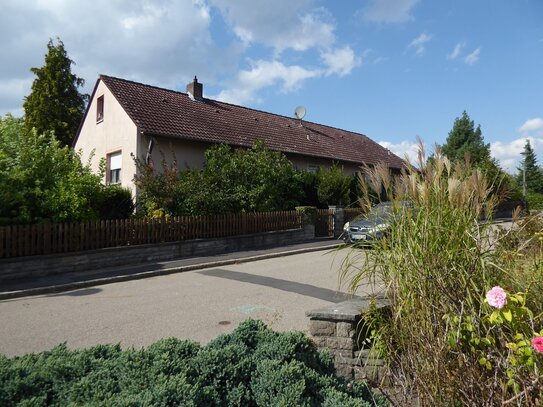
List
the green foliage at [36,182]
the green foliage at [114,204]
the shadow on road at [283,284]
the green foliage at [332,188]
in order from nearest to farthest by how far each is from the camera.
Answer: the shadow on road at [283,284] → the green foliage at [36,182] → the green foliage at [114,204] → the green foliage at [332,188]

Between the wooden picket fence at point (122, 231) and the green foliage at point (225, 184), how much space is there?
1.85ft

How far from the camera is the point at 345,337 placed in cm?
356

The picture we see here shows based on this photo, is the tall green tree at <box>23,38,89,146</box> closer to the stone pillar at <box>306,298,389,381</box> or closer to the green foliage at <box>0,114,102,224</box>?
the green foliage at <box>0,114,102,224</box>

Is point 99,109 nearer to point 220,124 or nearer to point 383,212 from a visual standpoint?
point 220,124

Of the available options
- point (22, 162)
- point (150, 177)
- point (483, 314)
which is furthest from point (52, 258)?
point (483, 314)

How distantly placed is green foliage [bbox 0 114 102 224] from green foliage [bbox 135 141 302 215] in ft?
7.43

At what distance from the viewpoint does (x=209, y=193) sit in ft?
45.8

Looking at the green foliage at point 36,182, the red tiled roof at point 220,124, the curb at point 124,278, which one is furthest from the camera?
the red tiled roof at point 220,124

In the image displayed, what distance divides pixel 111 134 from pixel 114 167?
1.47 m

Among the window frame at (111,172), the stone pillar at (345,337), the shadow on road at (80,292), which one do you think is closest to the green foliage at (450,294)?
the stone pillar at (345,337)

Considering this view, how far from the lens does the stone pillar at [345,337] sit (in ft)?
11.5

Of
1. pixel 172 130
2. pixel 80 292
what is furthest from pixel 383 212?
pixel 172 130

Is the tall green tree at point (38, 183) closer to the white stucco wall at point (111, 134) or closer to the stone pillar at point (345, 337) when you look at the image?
the white stucco wall at point (111, 134)

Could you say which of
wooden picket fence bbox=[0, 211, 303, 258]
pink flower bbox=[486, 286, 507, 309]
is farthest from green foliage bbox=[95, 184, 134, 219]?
pink flower bbox=[486, 286, 507, 309]
